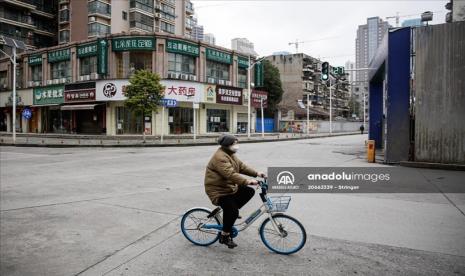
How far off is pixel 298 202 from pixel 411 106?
27.5 feet

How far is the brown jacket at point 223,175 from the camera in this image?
421 cm

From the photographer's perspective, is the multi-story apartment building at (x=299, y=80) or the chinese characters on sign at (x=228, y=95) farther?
the multi-story apartment building at (x=299, y=80)

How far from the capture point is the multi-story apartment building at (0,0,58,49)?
4762cm

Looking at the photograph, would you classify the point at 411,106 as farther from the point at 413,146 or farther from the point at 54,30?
the point at 54,30

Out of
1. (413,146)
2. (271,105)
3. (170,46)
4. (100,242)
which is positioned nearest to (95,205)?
(100,242)

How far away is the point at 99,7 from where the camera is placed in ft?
150

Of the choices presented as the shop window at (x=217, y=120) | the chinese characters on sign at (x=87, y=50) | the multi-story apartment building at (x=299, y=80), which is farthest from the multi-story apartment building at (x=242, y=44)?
the chinese characters on sign at (x=87, y=50)

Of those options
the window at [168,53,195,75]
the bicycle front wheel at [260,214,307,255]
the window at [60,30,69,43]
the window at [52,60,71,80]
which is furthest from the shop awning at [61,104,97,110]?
the bicycle front wheel at [260,214,307,255]

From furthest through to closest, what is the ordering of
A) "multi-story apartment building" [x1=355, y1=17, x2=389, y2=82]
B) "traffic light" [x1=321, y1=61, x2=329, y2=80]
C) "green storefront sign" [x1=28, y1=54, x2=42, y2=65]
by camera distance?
"multi-story apartment building" [x1=355, y1=17, x2=389, y2=82]
"green storefront sign" [x1=28, y1=54, x2=42, y2=65]
"traffic light" [x1=321, y1=61, x2=329, y2=80]

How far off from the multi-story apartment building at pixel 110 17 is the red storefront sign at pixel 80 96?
1113cm

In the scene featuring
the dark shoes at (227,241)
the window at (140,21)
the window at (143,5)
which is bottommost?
the dark shoes at (227,241)

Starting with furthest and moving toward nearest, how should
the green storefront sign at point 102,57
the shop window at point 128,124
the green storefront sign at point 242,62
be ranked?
the green storefront sign at point 242,62 → the shop window at point 128,124 → the green storefront sign at point 102,57

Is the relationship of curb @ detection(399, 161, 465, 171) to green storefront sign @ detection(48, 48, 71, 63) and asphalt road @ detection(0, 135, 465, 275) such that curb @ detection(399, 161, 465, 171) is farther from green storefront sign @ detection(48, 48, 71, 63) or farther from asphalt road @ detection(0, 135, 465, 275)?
green storefront sign @ detection(48, 48, 71, 63)

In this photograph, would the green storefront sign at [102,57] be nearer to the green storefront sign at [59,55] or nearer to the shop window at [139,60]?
the shop window at [139,60]
